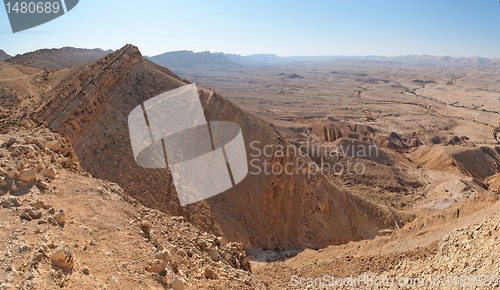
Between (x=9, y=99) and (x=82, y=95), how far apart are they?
375 inches

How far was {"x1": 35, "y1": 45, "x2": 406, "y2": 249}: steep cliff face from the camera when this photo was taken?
1497 centimetres

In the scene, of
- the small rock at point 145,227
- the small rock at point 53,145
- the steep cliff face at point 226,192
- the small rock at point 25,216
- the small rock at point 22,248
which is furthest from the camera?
the steep cliff face at point 226,192

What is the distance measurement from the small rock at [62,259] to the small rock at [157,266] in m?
1.23

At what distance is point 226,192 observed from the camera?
1681cm

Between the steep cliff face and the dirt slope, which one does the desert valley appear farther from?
the dirt slope

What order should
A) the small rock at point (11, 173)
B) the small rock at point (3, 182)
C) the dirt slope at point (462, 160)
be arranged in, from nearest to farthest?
the small rock at point (3, 182) → the small rock at point (11, 173) → the dirt slope at point (462, 160)

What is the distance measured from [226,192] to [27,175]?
1038 centimetres

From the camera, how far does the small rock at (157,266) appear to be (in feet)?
20.3

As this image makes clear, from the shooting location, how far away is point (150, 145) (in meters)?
16.3

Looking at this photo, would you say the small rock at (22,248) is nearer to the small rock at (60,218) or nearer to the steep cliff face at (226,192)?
the small rock at (60,218)

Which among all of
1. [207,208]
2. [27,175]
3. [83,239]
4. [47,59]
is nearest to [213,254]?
[83,239]

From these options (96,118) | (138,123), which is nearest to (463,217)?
(138,123)

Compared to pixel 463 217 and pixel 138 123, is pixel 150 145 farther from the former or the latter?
pixel 463 217

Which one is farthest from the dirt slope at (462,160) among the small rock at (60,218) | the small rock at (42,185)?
the small rock at (60,218)
